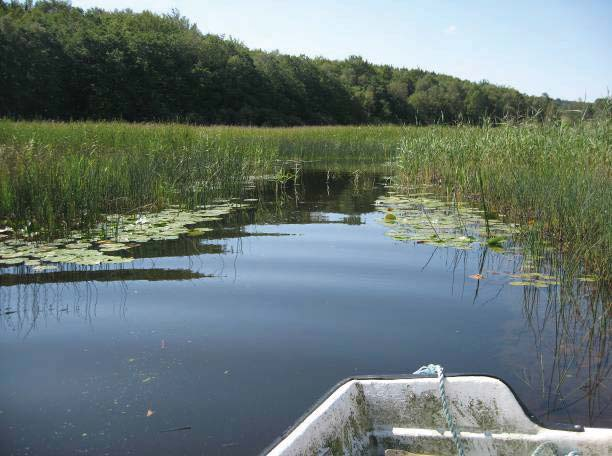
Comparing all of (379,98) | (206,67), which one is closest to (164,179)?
(206,67)

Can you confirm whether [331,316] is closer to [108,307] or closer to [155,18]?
[108,307]

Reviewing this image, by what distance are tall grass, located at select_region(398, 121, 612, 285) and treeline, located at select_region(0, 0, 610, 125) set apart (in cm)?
1024

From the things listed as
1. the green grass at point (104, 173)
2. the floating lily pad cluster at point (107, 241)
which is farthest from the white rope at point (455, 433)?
the green grass at point (104, 173)

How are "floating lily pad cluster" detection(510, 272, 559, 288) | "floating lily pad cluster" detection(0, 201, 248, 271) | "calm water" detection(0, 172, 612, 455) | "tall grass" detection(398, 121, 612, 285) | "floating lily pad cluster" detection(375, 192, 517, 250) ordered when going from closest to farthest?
"calm water" detection(0, 172, 612, 455) < "floating lily pad cluster" detection(510, 272, 559, 288) < "tall grass" detection(398, 121, 612, 285) < "floating lily pad cluster" detection(0, 201, 248, 271) < "floating lily pad cluster" detection(375, 192, 517, 250)

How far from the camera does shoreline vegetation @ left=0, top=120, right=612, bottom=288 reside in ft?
15.0

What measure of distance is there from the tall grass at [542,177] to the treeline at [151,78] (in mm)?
10241

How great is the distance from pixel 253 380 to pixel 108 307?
143 cm

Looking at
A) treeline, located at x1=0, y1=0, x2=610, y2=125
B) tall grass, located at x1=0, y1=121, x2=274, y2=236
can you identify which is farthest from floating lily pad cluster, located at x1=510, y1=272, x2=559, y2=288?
treeline, located at x1=0, y1=0, x2=610, y2=125

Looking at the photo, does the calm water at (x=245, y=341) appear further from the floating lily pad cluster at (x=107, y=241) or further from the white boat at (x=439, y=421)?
the white boat at (x=439, y=421)

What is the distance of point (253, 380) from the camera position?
2.71m

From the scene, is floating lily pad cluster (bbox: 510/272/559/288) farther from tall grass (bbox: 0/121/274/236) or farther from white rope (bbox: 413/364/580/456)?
tall grass (bbox: 0/121/274/236)

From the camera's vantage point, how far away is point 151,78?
1344 inches

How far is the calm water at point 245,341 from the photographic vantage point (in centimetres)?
236

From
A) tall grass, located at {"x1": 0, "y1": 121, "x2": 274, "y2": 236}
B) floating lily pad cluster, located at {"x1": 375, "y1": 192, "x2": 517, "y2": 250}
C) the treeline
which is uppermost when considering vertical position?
the treeline
